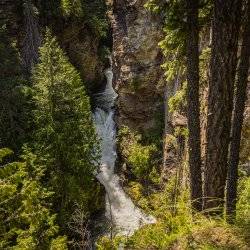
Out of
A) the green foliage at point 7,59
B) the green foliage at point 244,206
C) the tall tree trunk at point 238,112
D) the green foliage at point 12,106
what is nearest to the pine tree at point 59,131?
the green foliage at point 12,106

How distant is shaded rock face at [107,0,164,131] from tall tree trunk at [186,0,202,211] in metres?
19.0

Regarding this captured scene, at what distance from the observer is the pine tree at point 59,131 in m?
22.1

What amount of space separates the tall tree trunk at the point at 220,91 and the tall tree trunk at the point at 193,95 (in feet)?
2.05

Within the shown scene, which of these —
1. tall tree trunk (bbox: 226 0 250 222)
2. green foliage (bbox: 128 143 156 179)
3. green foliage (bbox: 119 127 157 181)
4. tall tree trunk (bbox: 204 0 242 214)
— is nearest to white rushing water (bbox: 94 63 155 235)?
green foliage (bbox: 119 127 157 181)

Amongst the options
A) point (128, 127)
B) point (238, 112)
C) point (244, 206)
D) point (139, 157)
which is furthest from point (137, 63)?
point (244, 206)

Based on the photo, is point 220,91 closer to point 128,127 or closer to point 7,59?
point 7,59

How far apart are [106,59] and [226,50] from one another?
35662mm

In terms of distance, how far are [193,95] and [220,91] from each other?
1033 millimetres

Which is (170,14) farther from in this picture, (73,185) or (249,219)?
(73,185)

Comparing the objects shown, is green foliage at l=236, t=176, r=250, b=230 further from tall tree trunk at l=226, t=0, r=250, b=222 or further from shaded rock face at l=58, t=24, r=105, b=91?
shaded rock face at l=58, t=24, r=105, b=91

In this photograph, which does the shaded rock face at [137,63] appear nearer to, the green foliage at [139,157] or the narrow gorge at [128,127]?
the narrow gorge at [128,127]

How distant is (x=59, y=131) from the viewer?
2247 cm

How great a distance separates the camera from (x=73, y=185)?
72.5 ft

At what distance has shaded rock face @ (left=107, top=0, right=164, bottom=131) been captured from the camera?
28.6 m
